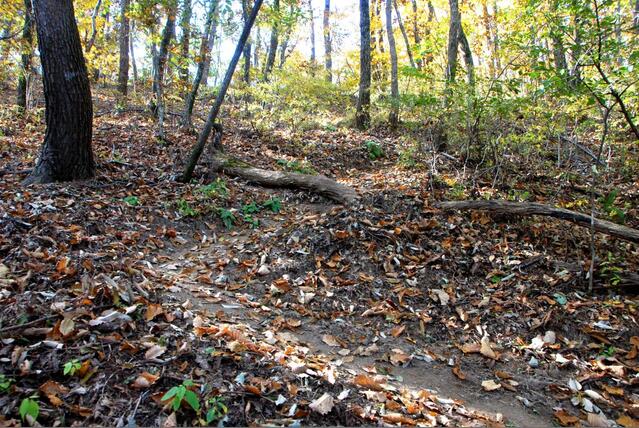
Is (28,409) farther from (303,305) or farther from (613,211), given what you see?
(613,211)

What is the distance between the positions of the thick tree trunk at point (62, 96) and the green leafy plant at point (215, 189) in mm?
1802

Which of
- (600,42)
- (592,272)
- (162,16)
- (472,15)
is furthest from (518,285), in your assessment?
(472,15)

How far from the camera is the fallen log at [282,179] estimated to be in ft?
21.6

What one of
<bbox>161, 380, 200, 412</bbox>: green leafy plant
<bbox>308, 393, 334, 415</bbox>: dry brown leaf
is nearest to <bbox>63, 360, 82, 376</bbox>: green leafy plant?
<bbox>161, 380, 200, 412</bbox>: green leafy plant

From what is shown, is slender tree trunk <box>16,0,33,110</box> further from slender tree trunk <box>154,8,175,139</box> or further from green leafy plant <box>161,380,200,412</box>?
green leafy plant <box>161,380,200,412</box>

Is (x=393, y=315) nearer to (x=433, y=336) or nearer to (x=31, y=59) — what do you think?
(x=433, y=336)

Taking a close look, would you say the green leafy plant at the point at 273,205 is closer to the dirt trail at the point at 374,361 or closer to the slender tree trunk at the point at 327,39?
the dirt trail at the point at 374,361

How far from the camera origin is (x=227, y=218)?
20.0 ft

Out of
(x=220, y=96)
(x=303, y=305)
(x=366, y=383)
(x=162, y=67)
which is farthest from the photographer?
(x=162, y=67)

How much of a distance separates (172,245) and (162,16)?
6.07 metres

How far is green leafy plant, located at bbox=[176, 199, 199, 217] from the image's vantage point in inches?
233

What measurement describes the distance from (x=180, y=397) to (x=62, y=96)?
5228mm

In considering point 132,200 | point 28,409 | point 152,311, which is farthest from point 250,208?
point 28,409

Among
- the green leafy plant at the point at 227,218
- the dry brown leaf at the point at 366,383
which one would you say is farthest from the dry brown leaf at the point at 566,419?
the green leafy plant at the point at 227,218
